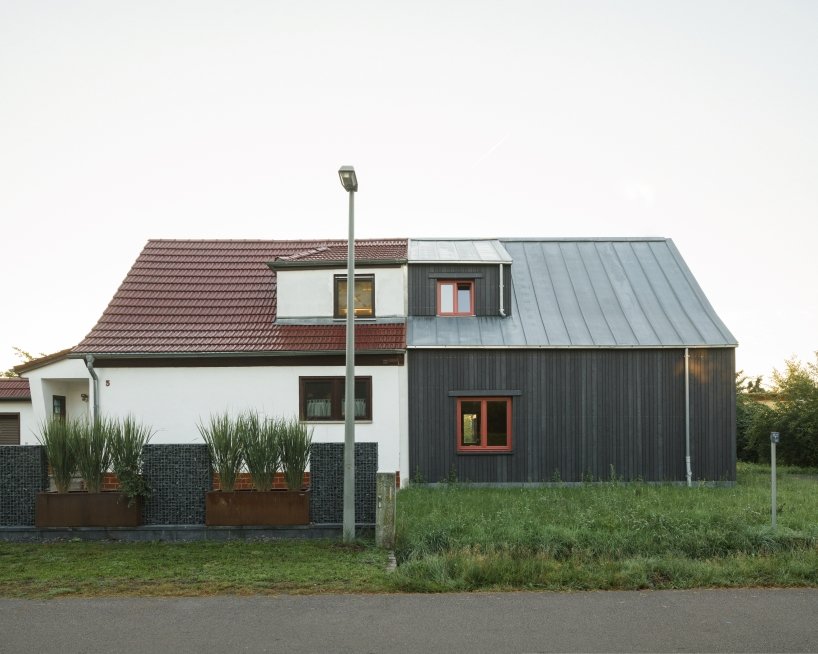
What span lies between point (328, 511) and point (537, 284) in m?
11.2

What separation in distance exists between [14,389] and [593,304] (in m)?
17.9

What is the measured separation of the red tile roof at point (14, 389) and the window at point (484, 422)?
1383 cm

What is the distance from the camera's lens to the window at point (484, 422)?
1769 cm

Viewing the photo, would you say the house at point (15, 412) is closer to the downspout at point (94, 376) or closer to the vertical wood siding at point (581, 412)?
the downspout at point (94, 376)

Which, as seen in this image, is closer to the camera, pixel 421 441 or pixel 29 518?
pixel 29 518

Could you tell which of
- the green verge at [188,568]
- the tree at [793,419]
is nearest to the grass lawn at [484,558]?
the green verge at [188,568]

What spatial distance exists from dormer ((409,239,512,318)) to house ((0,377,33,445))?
41.9 ft

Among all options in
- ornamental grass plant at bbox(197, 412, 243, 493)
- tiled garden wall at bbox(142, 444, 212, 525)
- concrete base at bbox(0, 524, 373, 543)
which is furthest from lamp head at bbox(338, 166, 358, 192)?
concrete base at bbox(0, 524, 373, 543)

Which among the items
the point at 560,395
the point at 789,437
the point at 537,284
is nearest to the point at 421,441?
the point at 560,395

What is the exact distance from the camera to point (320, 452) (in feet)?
35.6

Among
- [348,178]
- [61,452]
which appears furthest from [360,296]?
[61,452]

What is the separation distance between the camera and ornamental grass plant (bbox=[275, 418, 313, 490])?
35.3 ft

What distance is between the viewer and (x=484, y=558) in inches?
329

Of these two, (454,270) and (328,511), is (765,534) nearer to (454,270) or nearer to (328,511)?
(328,511)
